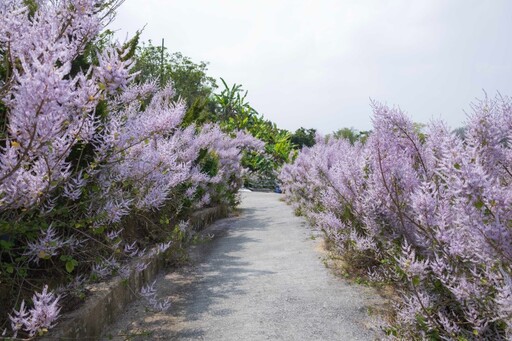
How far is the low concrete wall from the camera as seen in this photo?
112 inches

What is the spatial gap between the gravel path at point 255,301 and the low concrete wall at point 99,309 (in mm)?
109

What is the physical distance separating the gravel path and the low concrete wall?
11cm

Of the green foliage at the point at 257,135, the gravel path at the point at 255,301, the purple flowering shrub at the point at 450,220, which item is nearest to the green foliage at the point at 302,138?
the green foliage at the point at 257,135

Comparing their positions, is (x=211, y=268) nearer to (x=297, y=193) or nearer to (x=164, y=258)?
(x=164, y=258)

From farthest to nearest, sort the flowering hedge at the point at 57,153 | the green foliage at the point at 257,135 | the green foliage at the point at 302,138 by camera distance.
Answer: the green foliage at the point at 302,138
the green foliage at the point at 257,135
the flowering hedge at the point at 57,153

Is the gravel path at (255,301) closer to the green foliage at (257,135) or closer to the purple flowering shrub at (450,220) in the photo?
the purple flowering shrub at (450,220)

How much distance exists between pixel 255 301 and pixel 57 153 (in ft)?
8.33

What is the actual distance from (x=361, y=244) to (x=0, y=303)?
9.48 feet

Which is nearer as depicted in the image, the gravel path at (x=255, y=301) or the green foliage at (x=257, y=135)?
the gravel path at (x=255, y=301)

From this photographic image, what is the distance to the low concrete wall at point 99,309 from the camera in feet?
9.30

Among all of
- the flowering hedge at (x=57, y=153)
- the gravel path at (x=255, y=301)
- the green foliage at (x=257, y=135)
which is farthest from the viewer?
the green foliage at (x=257, y=135)

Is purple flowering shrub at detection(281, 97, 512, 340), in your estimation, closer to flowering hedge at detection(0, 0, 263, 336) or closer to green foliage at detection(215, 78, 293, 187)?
flowering hedge at detection(0, 0, 263, 336)

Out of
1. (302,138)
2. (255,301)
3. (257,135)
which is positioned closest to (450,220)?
(255,301)

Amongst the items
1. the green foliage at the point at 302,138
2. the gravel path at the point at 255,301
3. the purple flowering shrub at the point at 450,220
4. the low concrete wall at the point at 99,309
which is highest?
the green foliage at the point at 302,138
